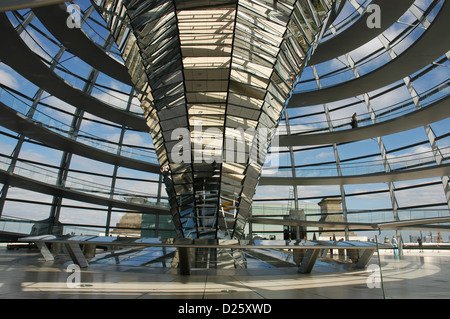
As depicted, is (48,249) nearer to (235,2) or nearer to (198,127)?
(198,127)

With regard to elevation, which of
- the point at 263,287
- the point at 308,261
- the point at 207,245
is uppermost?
the point at 207,245

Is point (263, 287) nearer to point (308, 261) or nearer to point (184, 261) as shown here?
point (184, 261)

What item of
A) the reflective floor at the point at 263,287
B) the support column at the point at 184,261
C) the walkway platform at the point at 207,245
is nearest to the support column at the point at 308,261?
the walkway platform at the point at 207,245

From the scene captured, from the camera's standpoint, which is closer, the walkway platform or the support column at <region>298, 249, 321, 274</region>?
the walkway platform

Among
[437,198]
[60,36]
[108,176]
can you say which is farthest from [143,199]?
[437,198]

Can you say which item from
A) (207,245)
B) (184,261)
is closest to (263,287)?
(207,245)

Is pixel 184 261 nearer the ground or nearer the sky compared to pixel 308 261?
nearer the sky

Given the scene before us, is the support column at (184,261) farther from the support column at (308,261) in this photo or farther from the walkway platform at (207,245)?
the support column at (308,261)

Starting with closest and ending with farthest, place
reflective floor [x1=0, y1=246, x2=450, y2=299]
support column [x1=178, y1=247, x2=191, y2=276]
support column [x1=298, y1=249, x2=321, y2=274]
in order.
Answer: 1. reflective floor [x1=0, y1=246, x2=450, y2=299]
2. support column [x1=178, y1=247, x2=191, y2=276]
3. support column [x1=298, y1=249, x2=321, y2=274]

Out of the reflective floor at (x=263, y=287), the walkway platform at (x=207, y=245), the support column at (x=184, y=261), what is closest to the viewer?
the reflective floor at (x=263, y=287)

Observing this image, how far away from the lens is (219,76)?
38.9 feet

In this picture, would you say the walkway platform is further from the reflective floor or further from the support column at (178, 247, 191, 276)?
the reflective floor

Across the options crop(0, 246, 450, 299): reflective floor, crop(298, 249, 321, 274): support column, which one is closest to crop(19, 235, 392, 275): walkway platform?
crop(298, 249, 321, 274): support column

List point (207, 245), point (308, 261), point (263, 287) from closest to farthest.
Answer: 1. point (263, 287)
2. point (207, 245)
3. point (308, 261)
